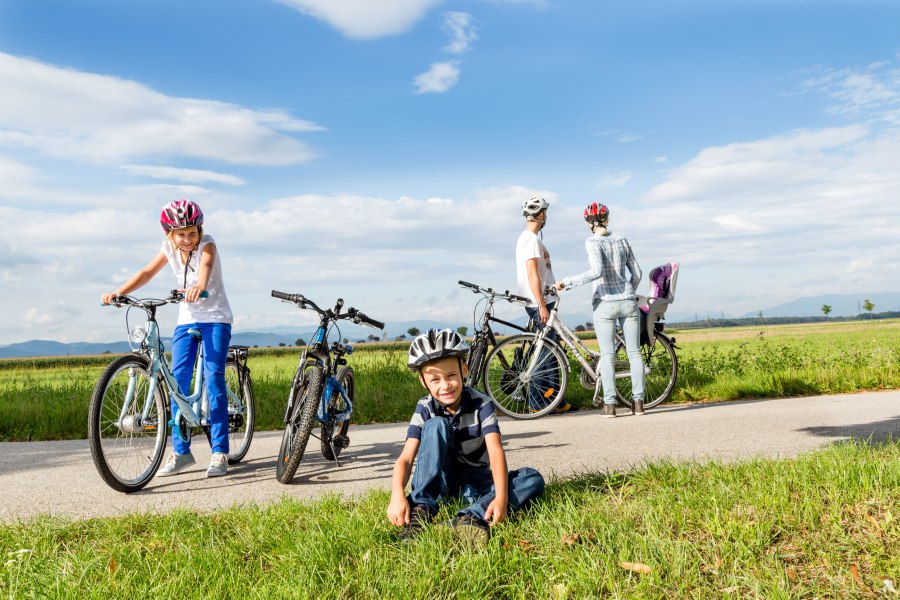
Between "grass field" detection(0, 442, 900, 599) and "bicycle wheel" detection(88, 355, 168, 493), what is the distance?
1110 mm

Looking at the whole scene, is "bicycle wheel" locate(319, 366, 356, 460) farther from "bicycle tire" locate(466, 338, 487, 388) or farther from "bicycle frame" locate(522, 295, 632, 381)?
"bicycle frame" locate(522, 295, 632, 381)

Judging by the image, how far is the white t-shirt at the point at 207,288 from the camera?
6145 mm

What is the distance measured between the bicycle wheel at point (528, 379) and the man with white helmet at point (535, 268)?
3cm

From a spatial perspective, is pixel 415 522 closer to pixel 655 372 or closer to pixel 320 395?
pixel 320 395

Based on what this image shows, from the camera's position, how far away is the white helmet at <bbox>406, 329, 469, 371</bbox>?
4.00 m

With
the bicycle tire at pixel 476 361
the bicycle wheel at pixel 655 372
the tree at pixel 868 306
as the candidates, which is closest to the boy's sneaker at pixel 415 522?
the bicycle tire at pixel 476 361

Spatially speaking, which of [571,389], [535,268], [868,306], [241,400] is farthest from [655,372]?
[868,306]

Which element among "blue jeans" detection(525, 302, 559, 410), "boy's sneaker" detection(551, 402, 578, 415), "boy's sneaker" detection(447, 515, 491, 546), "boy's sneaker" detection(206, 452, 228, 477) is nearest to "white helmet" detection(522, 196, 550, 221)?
"blue jeans" detection(525, 302, 559, 410)

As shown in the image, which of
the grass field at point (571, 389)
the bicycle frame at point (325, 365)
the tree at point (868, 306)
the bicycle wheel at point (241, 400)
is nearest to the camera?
the bicycle frame at point (325, 365)

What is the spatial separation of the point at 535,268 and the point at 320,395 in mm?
4095

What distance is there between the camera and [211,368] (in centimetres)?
617

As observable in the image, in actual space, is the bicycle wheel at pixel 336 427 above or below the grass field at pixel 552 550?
above

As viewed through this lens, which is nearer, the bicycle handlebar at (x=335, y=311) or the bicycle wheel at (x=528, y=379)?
the bicycle handlebar at (x=335, y=311)

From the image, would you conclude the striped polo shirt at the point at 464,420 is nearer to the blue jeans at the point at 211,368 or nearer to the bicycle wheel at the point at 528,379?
the blue jeans at the point at 211,368
